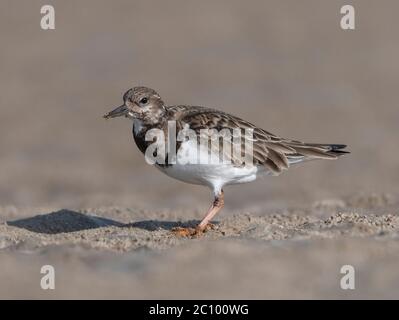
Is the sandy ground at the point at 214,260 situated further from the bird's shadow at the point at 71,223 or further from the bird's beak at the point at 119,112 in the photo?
the bird's beak at the point at 119,112

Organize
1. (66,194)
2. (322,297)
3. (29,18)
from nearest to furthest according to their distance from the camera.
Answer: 1. (322,297)
2. (66,194)
3. (29,18)

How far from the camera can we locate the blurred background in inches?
646

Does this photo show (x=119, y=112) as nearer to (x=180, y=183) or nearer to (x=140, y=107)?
(x=140, y=107)

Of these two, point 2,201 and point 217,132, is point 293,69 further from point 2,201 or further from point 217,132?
point 217,132

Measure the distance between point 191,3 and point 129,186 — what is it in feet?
53.2

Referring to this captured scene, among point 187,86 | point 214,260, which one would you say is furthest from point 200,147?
point 187,86

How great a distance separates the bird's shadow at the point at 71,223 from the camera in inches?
416

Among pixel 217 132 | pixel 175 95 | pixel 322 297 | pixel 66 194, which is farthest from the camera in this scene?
pixel 175 95

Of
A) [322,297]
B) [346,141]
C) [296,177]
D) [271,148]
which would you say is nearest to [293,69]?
[346,141]

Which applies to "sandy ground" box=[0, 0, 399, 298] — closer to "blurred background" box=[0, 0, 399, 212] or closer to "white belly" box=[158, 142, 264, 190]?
"blurred background" box=[0, 0, 399, 212]

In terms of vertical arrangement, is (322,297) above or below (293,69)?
below

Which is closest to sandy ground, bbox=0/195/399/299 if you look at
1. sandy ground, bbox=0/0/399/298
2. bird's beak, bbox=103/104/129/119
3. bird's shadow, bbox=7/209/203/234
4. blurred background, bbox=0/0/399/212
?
sandy ground, bbox=0/0/399/298

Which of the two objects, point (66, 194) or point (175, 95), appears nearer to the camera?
point (66, 194)
